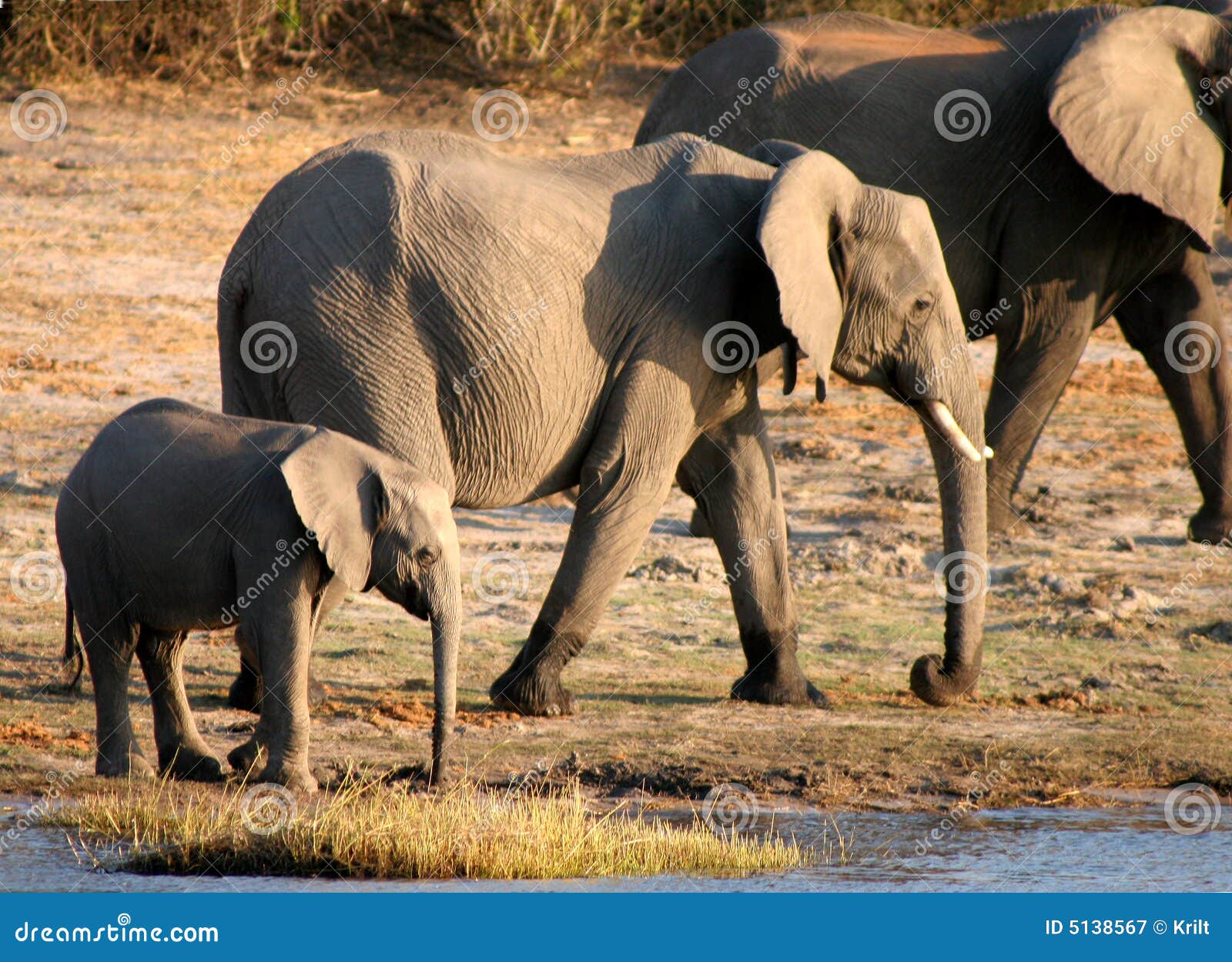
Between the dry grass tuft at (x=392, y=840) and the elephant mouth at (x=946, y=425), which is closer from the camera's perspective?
the dry grass tuft at (x=392, y=840)

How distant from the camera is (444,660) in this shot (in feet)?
23.2

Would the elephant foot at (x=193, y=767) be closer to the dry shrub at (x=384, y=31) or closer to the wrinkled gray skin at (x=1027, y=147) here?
the wrinkled gray skin at (x=1027, y=147)

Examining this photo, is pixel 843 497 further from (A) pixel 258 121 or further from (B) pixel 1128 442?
(A) pixel 258 121

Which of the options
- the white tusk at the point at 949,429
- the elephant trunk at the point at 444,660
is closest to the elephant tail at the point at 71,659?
the elephant trunk at the point at 444,660

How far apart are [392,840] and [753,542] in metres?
2.59

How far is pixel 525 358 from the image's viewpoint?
792 centimetres

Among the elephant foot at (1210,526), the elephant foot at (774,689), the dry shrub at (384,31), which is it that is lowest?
the elephant foot at (774,689)

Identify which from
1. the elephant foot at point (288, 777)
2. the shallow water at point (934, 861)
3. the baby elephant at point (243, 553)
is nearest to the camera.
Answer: the shallow water at point (934, 861)

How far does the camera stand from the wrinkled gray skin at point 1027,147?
10.3m

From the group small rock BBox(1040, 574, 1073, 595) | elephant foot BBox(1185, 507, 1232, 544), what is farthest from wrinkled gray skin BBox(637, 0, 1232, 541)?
elephant foot BBox(1185, 507, 1232, 544)

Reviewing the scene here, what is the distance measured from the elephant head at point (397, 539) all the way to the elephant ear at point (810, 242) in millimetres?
1640

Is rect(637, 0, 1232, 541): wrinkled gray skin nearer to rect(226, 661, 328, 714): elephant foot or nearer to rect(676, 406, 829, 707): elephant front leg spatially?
rect(676, 406, 829, 707): elephant front leg

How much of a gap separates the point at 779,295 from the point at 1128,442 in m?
5.85

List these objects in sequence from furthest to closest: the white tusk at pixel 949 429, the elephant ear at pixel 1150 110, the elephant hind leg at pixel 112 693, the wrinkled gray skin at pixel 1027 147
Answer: the wrinkled gray skin at pixel 1027 147, the elephant ear at pixel 1150 110, the white tusk at pixel 949 429, the elephant hind leg at pixel 112 693
